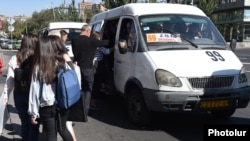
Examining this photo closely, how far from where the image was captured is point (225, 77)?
23.1 ft

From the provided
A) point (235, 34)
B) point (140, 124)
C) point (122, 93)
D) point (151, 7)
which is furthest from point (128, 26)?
point (235, 34)

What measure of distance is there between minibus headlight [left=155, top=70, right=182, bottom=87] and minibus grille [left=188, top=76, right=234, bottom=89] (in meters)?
0.21

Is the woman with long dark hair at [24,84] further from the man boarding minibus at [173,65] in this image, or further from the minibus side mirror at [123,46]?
the minibus side mirror at [123,46]

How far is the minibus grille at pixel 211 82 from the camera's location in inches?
269

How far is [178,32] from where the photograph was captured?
7789mm

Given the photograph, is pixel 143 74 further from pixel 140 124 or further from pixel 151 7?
pixel 151 7

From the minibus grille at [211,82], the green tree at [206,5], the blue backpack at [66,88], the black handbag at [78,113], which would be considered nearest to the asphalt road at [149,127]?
the minibus grille at [211,82]

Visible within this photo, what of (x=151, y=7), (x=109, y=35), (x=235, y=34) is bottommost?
(x=235, y=34)

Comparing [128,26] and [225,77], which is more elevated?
[128,26]

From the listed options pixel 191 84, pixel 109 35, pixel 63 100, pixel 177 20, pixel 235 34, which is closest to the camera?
pixel 63 100

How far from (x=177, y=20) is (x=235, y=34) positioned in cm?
5719

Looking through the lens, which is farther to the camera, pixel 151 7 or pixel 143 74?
pixel 151 7

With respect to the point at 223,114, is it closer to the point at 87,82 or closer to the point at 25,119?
the point at 87,82

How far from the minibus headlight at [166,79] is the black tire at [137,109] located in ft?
1.97
